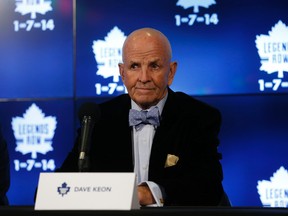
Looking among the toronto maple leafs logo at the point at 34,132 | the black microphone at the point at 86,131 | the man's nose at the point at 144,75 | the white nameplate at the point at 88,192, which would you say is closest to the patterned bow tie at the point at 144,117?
the man's nose at the point at 144,75

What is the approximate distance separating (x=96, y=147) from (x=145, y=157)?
226 mm

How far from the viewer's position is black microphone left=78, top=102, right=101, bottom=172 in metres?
1.95

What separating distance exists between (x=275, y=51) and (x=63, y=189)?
2457 millimetres

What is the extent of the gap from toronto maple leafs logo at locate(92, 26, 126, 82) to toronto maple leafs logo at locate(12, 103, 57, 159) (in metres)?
0.45

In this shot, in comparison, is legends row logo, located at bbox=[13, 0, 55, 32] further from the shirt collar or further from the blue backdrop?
the shirt collar

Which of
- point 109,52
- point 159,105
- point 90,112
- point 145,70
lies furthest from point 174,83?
point 90,112

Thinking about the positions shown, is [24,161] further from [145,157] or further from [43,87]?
[145,157]

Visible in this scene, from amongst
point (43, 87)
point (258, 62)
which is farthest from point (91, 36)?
point (258, 62)

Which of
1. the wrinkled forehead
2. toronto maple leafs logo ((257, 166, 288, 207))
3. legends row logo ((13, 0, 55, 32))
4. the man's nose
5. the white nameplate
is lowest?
toronto maple leafs logo ((257, 166, 288, 207))

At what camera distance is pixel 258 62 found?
3.96 metres

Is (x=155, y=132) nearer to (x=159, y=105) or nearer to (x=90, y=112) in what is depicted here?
(x=159, y=105)

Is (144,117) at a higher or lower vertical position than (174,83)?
lower

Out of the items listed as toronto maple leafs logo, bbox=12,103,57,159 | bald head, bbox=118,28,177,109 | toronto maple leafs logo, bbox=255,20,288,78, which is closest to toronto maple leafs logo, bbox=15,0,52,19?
toronto maple leafs logo, bbox=12,103,57,159

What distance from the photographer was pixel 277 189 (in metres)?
3.92
